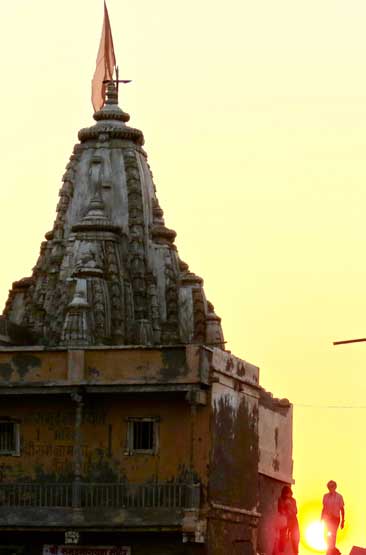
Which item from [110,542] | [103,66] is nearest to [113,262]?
[103,66]

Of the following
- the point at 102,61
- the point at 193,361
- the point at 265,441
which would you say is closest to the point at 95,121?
the point at 102,61

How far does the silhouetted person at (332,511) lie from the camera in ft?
209

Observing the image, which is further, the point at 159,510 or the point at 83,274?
the point at 83,274

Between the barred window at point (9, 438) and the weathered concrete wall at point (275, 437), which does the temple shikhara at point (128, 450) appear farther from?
the weathered concrete wall at point (275, 437)

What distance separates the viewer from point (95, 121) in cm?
8250

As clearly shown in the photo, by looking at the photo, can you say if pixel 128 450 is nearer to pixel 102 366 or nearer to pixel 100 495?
pixel 100 495

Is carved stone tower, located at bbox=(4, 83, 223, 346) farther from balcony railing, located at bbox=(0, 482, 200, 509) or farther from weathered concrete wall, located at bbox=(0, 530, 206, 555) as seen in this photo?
weathered concrete wall, located at bbox=(0, 530, 206, 555)

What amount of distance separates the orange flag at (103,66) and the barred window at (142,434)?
63.1 feet

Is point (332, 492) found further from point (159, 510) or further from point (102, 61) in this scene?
point (102, 61)

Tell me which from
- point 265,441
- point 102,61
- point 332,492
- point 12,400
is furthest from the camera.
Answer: point 102,61

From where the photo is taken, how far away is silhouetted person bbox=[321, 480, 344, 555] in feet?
209

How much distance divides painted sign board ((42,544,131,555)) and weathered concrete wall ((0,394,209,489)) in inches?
67.4

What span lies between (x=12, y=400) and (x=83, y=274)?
35.8ft

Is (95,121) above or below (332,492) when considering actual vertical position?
above
